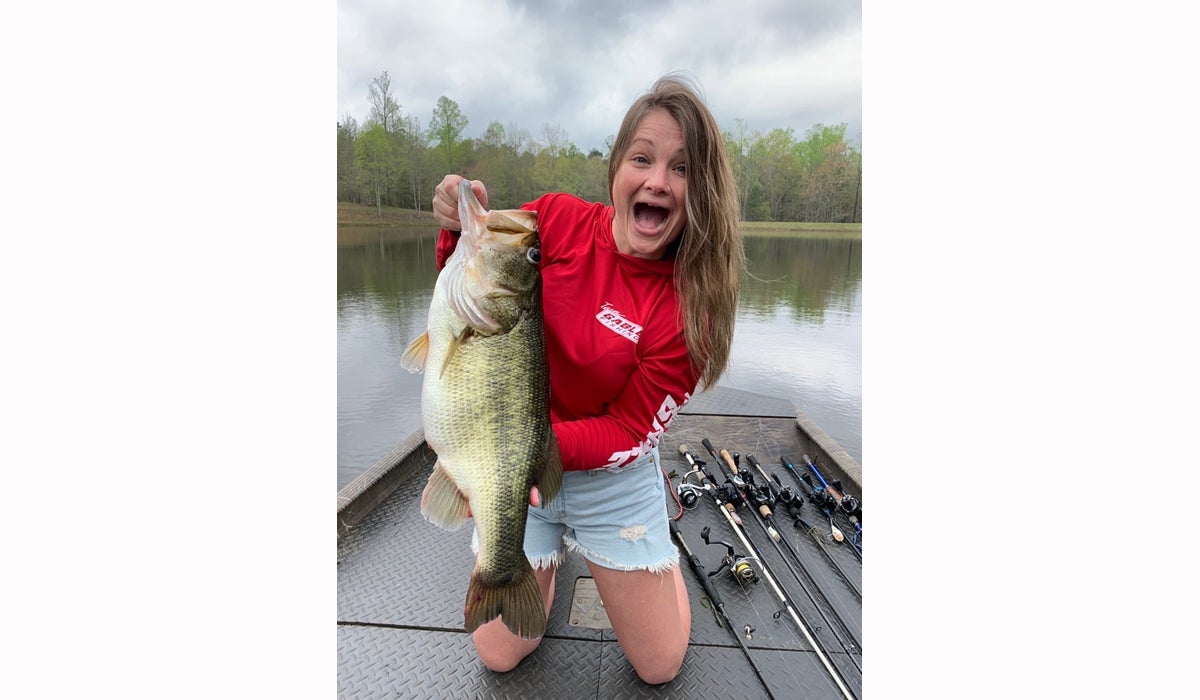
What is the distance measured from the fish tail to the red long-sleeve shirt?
406 millimetres

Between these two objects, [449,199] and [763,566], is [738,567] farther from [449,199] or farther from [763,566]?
[449,199]

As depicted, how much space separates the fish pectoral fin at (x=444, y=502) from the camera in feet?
5.41

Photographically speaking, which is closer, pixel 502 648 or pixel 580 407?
pixel 580 407

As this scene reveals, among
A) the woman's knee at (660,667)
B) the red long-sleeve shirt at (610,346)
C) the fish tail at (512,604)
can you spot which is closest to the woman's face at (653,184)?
the red long-sleeve shirt at (610,346)

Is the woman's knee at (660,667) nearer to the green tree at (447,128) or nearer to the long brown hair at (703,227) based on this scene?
the long brown hair at (703,227)

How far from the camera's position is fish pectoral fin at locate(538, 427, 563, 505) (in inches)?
64.6

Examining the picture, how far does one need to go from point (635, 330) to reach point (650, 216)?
38 centimetres

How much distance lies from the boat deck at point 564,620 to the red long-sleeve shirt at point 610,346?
0.99m

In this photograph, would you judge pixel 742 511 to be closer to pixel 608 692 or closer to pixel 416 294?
pixel 608 692

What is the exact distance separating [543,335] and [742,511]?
85.9 inches

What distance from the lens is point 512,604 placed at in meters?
1.67

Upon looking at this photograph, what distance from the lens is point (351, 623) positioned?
2.40 meters
